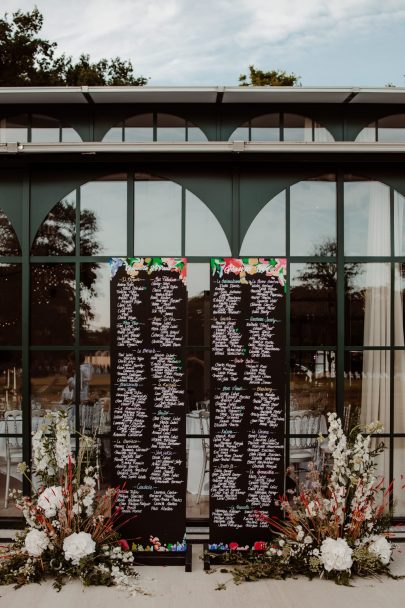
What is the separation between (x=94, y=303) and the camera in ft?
17.5

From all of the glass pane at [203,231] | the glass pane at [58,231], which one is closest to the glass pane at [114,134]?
the glass pane at [58,231]

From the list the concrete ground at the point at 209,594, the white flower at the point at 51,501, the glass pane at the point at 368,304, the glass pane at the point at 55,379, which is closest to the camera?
the concrete ground at the point at 209,594

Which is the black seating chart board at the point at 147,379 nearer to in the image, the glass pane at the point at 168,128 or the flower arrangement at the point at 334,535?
the flower arrangement at the point at 334,535

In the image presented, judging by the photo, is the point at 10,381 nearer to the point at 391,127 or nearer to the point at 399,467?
the point at 399,467

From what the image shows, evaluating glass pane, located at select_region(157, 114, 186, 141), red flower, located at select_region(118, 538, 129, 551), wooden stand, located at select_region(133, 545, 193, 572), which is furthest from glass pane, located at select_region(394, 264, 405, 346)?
red flower, located at select_region(118, 538, 129, 551)

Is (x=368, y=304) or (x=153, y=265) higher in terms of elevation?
(x=153, y=265)

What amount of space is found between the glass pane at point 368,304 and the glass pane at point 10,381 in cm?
305

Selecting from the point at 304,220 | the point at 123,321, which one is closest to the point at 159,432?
the point at 123,321

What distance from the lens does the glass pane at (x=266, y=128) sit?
538cm

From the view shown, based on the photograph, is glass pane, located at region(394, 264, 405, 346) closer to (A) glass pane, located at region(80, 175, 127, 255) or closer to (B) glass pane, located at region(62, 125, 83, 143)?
(A) glass pane, located at region(80, 175, 127, 255)

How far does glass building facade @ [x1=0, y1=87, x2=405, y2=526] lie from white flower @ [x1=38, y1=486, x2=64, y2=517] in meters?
0.90

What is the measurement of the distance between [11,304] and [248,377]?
7.74 ft

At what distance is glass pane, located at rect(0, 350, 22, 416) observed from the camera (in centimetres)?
532

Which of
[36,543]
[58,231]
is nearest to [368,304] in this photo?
[58,231]
